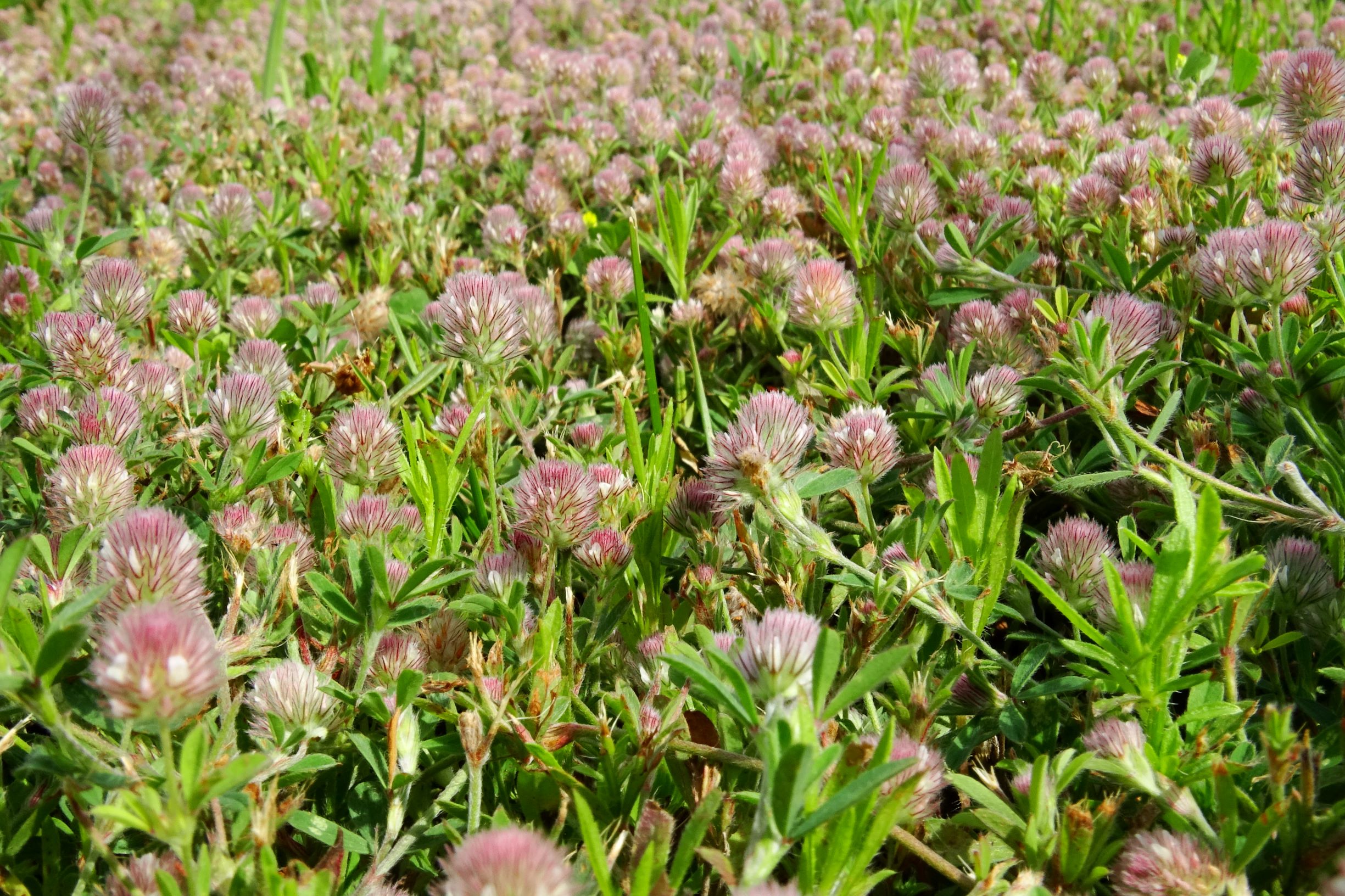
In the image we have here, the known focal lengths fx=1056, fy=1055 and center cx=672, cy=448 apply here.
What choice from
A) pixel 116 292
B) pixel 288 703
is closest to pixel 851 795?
pixel 288 703

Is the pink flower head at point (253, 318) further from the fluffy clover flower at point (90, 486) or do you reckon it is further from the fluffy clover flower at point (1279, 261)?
the fluffy clover flower at point (1279, 261)

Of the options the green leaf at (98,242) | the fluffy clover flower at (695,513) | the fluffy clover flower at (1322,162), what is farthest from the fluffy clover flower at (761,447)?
the green leaf at (98,242)

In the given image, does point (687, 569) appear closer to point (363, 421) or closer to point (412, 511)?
point (412, 511)

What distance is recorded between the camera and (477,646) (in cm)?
156

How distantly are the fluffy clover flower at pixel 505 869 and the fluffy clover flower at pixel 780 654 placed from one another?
0.32 metres

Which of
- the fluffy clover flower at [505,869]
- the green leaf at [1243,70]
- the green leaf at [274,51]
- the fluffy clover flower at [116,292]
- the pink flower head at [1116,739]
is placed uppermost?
the green leaf at [1243,70]

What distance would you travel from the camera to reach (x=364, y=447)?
194cm

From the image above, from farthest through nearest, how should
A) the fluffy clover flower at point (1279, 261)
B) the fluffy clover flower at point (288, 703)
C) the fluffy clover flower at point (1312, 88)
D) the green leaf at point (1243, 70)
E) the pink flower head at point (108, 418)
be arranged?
the green leaf at point (1243, 70)
the fluffy clover flower at point (1312, 88)
the pink flower head at point (108, 418)
the fluffy clover flower at point (1279, 261)
the fluffy clover flower at point (288, 703)

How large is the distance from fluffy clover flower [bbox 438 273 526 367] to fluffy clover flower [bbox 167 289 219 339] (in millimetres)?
953

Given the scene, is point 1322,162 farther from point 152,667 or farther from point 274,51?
point 274,51

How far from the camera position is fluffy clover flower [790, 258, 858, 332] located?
229 cm


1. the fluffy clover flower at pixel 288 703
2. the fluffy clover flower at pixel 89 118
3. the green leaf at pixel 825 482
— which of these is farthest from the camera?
the fluffy clover flower at pixel 89 118

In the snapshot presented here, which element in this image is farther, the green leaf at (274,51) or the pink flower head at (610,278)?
the green leaf at (274,51)

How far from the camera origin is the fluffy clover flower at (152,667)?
1.10 metres
